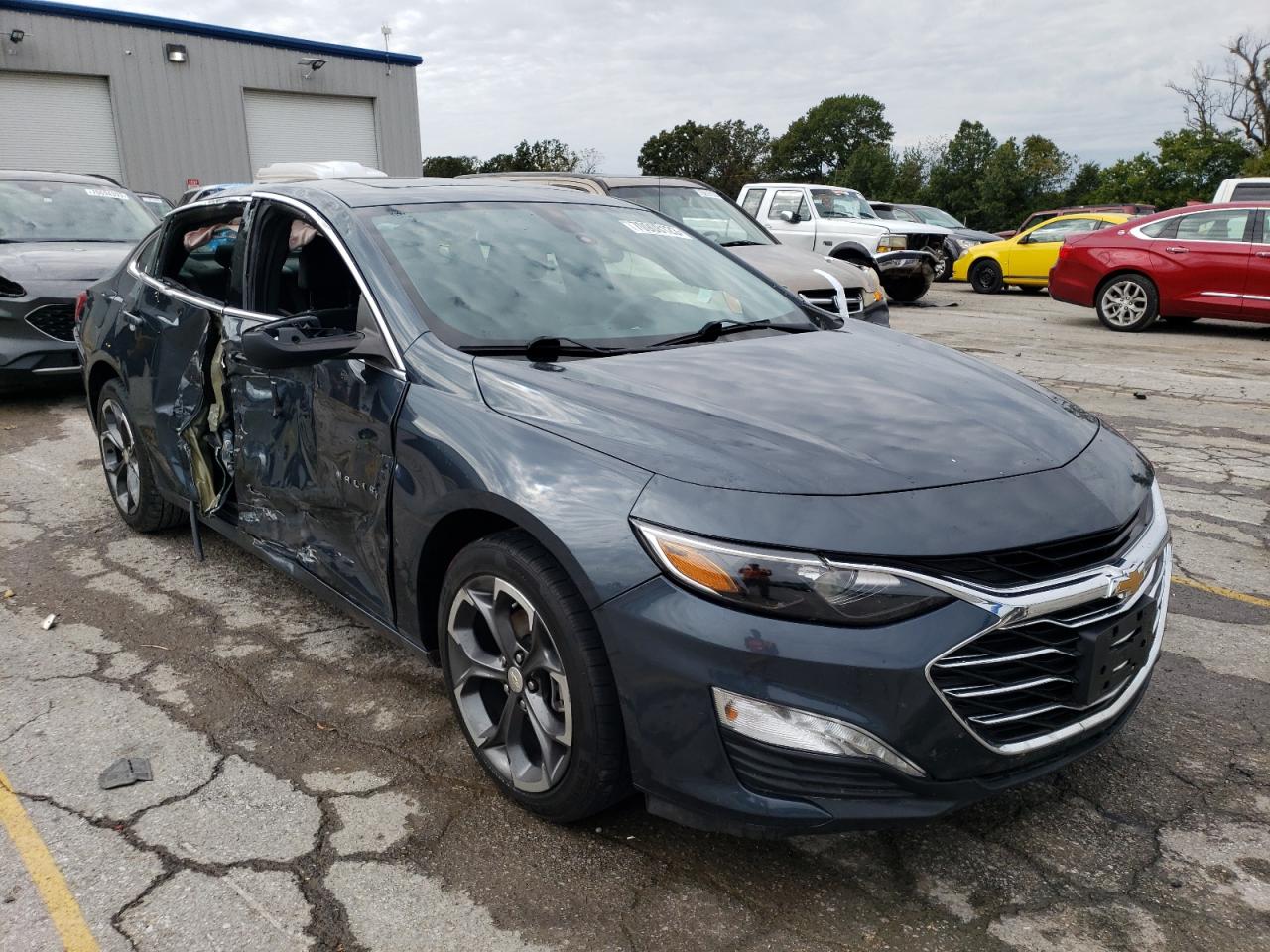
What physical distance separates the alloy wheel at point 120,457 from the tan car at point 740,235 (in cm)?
374

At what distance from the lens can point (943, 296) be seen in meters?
17.4

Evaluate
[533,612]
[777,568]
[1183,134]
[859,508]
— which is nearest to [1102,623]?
[859,508]

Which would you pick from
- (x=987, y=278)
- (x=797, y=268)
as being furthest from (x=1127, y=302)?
(x=987, y=278)

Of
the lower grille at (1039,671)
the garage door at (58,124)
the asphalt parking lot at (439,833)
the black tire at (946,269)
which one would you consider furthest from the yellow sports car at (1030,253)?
the garage door at (58,124)

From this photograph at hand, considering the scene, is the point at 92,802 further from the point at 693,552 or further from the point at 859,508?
the point at 859,508

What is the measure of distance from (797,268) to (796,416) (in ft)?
19.3

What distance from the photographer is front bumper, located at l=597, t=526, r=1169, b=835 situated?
1.96m

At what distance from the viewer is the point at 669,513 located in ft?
6.91

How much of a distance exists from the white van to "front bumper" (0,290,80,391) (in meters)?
12.5

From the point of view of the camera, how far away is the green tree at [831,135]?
291 feet

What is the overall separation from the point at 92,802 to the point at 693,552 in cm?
187

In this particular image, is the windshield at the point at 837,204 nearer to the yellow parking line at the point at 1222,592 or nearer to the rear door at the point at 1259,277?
the rear door at the point at 1259,277

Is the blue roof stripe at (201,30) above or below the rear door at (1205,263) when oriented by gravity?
above

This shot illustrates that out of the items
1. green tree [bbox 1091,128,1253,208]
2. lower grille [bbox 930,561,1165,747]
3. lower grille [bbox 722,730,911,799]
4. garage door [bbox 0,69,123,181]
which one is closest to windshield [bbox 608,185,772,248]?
lower grille [bbox 930,561,1165,747]
